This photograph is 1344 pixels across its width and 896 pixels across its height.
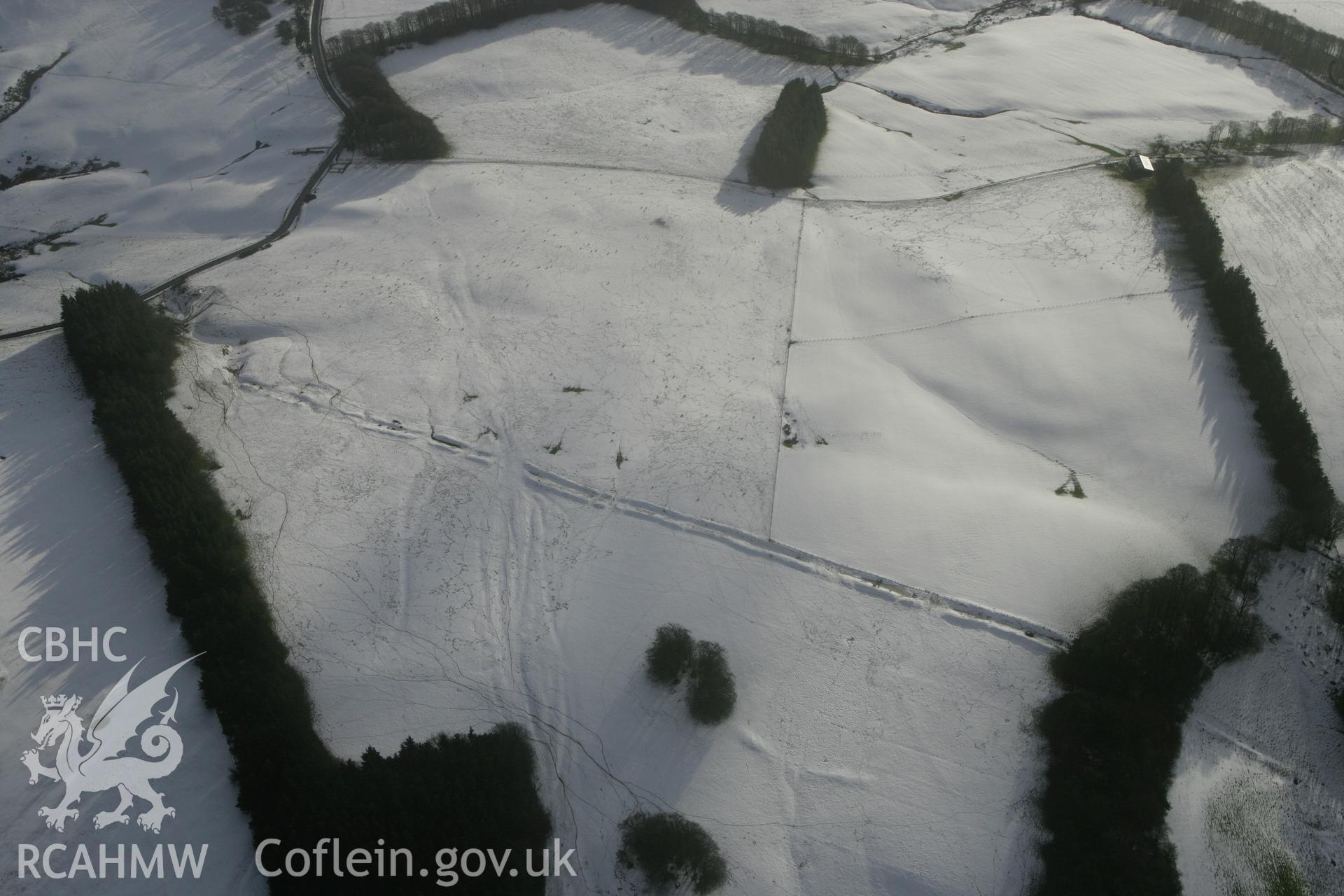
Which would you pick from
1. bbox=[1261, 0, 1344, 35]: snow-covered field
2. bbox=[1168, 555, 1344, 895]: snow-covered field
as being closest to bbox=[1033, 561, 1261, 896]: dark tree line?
bbox=[1168, 555, 1344, 895]: snow-covered field

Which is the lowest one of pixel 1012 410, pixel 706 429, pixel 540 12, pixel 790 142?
pixel 706 429

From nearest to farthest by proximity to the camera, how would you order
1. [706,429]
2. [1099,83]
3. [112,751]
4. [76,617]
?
[112,751] → [76,617] → [706,429] → [1099,83]

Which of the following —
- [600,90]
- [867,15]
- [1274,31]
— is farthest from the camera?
[867,15]

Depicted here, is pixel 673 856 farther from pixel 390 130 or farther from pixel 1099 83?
pixel 1099 83

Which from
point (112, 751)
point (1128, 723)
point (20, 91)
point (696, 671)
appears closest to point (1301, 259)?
point (1128, 723)

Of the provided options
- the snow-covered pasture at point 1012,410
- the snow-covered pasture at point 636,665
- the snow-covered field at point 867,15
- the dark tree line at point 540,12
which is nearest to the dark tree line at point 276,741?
the snow-covered pasture at point 636,665

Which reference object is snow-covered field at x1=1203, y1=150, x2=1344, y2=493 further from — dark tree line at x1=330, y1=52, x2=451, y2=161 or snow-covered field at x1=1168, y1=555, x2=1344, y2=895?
dark tree line at x1=330, y1=52, x2=451, y2=161

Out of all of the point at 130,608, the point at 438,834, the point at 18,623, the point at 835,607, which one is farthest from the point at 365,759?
the point at 835,607
